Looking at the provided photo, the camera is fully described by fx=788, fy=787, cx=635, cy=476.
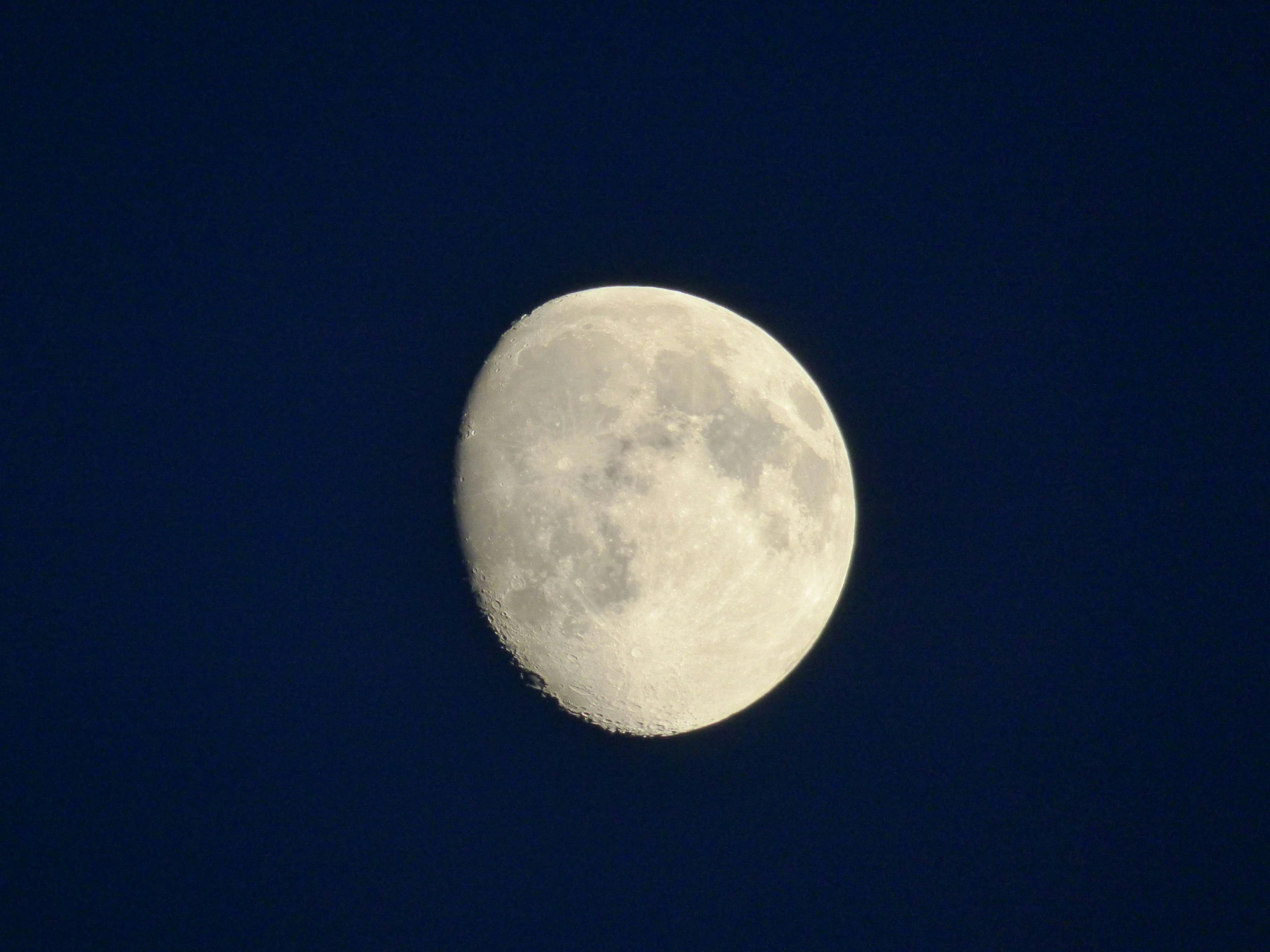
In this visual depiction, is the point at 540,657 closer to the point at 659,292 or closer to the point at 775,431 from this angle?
the point at 775,431

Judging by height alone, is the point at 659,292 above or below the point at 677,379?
above

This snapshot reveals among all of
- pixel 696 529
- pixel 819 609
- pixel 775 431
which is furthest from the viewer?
pixel 819 609

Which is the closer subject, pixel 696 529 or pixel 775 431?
pixel 696 529

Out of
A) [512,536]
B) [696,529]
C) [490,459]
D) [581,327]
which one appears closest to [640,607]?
[696,529]

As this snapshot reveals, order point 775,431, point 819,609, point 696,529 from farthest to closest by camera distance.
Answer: point 819,609 → point 775,431 → point 696,529

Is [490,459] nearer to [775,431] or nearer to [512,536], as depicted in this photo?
[512,536]

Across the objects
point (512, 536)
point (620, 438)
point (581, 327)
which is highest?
point (581, 327)

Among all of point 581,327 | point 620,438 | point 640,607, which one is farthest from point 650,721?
point 581,327
